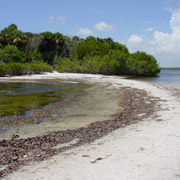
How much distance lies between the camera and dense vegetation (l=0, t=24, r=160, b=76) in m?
67.6

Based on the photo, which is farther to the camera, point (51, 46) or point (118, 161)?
point (51, 46)

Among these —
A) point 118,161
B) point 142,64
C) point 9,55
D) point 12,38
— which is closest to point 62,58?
point 12,38

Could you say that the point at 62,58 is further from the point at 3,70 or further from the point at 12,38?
the point at 3,70

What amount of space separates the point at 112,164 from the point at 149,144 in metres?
2.12

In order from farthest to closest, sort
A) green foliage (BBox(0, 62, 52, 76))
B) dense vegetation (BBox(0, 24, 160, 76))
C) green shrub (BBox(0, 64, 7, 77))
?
dense vegetation (BBox(0, 24, 160, 76)) → green foliage (BBox(0, 62, 52, 76)) → green shrub (BBox(0, 64, 7, 77))

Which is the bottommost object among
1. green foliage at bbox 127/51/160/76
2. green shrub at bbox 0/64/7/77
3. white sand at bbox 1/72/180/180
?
white sand at bbox 1/72/180/180

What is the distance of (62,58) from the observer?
87.0m

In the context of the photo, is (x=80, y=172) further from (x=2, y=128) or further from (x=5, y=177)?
Result: (x=2, y=128)

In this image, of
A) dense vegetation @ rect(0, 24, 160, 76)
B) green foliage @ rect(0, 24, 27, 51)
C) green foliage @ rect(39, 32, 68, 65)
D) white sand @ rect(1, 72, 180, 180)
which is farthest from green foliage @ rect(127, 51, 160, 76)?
white sand @ rect(1, 72, 180, 180)

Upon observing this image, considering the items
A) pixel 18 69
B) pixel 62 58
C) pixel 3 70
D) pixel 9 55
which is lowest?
Answer: pixel 3 70

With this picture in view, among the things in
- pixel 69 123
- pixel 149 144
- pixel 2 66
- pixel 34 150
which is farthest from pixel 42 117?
pixel 2 66

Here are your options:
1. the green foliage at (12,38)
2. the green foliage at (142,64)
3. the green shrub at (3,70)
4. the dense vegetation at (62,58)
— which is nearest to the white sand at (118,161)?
the green shrub at (3,70)

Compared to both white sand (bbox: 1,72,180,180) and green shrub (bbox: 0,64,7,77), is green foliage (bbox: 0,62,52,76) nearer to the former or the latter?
green shrub (bbox: 0,64,7,77)

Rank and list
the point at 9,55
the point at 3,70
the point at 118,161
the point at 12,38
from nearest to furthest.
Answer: the point at 118,161 < the point at 3,70 < the point at 9,55 < the point at 12,38
